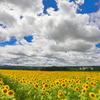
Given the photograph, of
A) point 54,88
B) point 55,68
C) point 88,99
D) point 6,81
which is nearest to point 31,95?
point 54,88

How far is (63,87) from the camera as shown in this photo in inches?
267

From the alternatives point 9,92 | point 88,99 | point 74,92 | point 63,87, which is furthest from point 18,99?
point 88,99

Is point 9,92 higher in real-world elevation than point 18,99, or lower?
higher

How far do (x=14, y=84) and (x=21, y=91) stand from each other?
5.62 feet

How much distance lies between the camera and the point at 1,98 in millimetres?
4895

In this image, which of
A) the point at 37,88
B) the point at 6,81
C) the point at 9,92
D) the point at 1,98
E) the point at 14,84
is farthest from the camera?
the point at 6,81

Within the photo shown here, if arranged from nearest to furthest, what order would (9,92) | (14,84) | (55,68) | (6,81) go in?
(9,92), (14,84), (6,81), (55,68)

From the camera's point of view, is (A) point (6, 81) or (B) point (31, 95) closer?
(B) point (31, 95)

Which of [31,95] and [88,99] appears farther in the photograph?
[31,95]

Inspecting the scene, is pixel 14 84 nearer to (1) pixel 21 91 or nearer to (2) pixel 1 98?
(1) pixel 21 91

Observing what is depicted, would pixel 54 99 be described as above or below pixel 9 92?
below

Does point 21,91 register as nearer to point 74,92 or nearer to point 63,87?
point 63,87

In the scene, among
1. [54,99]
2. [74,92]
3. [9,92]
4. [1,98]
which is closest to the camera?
[1,98]

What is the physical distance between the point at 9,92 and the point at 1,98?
0.41 metres
